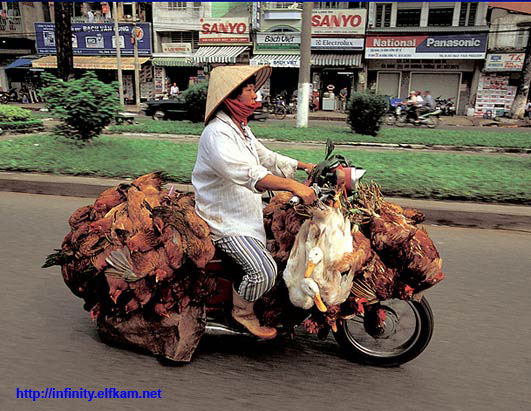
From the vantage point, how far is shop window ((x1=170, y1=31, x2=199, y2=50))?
102ft

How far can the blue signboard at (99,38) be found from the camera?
102 feet

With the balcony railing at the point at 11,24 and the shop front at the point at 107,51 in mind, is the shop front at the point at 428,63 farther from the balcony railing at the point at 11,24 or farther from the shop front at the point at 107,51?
the balcony railing at the point at 11,24

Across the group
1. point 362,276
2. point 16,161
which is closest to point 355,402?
point 362,276

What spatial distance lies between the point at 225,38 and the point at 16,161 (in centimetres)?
2401

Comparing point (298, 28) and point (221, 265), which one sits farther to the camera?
point (298, 28)

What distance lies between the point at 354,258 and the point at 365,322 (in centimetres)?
66

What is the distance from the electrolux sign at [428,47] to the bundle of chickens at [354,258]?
89.1 feet

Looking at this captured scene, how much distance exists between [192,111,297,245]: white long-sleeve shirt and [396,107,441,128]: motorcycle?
17.3 m

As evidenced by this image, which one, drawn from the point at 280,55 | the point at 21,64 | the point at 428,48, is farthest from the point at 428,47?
the point at 21,64

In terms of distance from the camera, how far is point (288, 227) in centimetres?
265

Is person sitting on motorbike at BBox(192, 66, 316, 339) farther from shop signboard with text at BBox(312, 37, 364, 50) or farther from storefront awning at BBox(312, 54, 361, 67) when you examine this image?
shop signboard with text at BBox(312, 37, 364, 50)

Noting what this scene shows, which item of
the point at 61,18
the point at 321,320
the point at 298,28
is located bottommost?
the point at 321,320

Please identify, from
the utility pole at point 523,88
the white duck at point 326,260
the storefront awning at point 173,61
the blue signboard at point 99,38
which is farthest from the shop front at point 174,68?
the white duck at point 326,260

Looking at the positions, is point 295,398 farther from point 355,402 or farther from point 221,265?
point 221,265
